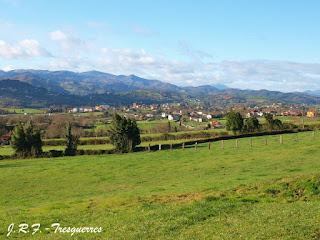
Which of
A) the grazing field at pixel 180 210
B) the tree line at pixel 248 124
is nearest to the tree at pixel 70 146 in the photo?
the grazing field at pixel 180 210

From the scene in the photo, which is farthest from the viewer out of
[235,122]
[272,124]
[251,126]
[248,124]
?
[248,124]

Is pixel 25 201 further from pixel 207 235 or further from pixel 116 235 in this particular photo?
pixel 207 235

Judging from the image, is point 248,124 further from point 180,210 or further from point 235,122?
point 180,210

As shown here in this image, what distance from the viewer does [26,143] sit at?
4941 cm

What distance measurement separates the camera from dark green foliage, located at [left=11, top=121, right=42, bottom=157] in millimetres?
48688

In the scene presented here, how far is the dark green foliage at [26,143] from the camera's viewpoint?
48688 mm

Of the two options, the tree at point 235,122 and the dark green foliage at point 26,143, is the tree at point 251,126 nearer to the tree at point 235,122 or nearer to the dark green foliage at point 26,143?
the tree at point 235,122

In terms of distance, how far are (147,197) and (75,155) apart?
37.0 m

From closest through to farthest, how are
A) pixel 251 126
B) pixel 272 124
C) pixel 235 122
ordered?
pixel 272 124 < pixel 235 122 < pixel 251 126

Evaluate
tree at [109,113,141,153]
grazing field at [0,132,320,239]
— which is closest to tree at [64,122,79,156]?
tree at [109,113,141,153]

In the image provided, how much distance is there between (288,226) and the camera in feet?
29.7

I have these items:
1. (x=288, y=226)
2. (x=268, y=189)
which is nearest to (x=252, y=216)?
(x=288, y=226)

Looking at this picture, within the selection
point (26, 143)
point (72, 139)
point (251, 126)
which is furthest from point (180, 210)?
point (251, 126)

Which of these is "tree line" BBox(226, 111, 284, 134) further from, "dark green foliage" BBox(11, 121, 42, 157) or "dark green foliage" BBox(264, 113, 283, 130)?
"dark green foliage" BBox(11, 121, 42, 157)
